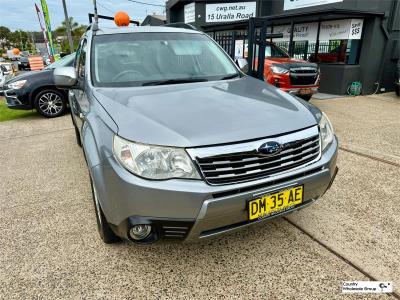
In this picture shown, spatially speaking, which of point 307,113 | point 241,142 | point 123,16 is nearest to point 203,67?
point 307,113

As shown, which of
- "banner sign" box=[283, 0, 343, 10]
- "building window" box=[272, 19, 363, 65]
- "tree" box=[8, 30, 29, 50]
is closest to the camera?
"building window" box=[272, 19, 363, 65]

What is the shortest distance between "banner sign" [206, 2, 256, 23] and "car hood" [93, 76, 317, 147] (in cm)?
1328

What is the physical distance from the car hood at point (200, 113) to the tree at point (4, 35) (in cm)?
8740

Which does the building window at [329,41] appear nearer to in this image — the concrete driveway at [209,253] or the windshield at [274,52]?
the windshield at [274,52]

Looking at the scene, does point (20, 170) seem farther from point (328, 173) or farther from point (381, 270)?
point (381, 270)

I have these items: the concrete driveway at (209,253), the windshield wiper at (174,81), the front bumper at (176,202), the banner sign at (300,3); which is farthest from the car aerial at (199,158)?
the banner sign at (300,3)

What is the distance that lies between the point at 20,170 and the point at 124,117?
2.92 meters

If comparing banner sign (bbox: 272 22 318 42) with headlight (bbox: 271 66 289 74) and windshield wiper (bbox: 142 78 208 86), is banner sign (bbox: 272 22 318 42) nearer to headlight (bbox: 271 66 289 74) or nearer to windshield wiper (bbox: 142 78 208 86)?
headlight (bbox: 271 66 289 74)

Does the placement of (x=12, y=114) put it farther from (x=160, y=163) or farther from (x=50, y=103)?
(x=160, y=163)

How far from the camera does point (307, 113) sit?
2188mm

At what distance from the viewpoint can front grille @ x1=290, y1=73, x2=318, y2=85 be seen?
22.2 ft

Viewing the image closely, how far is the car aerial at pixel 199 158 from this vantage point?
170 cm

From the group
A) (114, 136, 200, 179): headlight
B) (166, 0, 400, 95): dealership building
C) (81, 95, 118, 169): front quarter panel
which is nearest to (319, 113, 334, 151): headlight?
(114, 136, 200, 179): headlight

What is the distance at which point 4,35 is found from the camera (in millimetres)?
72438
